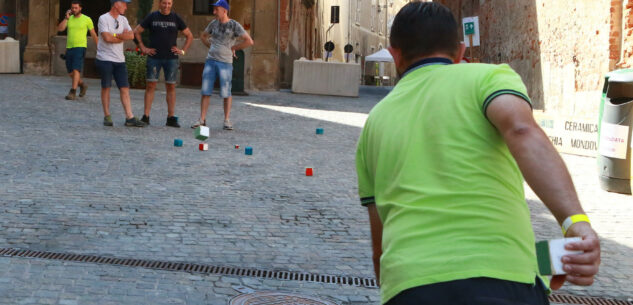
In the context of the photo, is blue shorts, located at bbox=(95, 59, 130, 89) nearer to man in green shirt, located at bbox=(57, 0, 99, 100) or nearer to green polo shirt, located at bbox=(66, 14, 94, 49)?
man in green shirt, located at bbox=(57, 0, 99, 100)

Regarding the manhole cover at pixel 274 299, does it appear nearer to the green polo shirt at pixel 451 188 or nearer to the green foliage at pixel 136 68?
the green polo shirt at pixel 451 188

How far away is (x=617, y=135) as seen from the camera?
9.23 metres

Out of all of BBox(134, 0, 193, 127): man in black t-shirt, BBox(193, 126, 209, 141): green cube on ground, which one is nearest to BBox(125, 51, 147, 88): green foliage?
BBox(134, 0, 193, 127): man in black t-shirt

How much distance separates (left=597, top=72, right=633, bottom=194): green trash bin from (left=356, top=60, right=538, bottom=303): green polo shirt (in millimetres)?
7379

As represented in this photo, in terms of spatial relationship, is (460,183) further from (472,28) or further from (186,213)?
(472,28)

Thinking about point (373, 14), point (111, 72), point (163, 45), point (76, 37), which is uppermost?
point (373, 14)

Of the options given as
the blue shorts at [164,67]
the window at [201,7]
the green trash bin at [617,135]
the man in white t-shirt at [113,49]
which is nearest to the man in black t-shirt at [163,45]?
the blue shorts at [164,67]

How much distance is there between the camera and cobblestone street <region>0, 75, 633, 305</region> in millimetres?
4754

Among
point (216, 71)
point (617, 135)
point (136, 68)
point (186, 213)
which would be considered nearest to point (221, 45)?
point (216, 71)

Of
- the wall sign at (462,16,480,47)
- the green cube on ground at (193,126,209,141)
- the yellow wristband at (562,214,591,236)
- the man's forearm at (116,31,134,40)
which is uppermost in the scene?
the wall sign at (462,16,480,47)

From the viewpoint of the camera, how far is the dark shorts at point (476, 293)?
198 centimetres

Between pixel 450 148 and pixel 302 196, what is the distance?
563 cm

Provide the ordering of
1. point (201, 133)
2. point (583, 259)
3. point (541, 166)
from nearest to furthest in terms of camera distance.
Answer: point (583, 259) < point (541, 166) < point (201, 133)

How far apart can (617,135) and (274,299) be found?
5.81 metres
